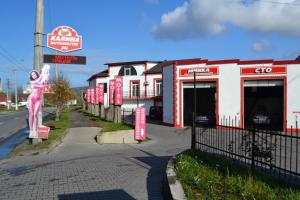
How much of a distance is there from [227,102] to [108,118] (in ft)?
35.5

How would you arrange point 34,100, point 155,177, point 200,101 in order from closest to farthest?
point 155,177
point 34,100
point 200,101

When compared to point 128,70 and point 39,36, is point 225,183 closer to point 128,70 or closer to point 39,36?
point 39,36

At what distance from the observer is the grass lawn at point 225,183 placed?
5934 mm

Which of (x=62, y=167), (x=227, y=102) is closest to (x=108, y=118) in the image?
(x=227, y=102)

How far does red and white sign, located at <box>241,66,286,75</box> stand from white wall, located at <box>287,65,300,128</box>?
0.52 meters

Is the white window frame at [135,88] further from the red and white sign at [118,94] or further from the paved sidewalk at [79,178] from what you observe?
the paved sidewalk at [79,178]

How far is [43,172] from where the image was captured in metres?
10.9

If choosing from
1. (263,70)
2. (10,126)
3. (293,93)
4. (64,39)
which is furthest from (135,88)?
(64,39)

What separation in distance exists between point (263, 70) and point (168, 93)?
765 centimetres

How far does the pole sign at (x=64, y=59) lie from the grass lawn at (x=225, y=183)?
37.8 ft

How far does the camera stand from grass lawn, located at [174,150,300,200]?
593 cm

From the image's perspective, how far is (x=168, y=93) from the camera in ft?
108

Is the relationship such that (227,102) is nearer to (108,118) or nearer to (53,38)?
(108,118)

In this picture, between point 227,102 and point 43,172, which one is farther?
point 227,102
